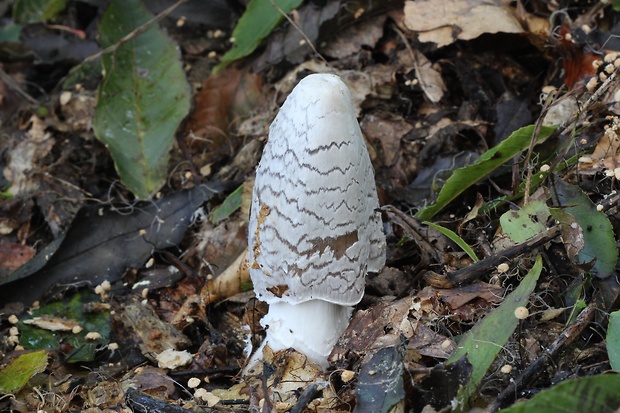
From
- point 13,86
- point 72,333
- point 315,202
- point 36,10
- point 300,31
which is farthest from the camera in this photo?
point 36,10

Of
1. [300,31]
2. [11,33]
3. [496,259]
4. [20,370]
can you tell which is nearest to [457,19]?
[300,31]

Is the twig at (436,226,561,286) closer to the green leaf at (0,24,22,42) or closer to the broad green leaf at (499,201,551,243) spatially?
the broad green leaf at (499,201,551,243)

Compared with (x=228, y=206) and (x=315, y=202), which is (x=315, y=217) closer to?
(x=315, y=202)

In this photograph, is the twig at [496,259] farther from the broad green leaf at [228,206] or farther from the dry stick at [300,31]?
the dry stick at [300,31]

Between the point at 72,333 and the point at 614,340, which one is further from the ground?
the point at 614,340

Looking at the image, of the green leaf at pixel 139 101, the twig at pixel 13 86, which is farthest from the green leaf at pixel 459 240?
the twig at pixel 13 86

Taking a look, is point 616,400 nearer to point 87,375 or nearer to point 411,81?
point 87,375
